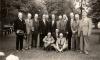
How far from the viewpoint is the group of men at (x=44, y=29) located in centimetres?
1178

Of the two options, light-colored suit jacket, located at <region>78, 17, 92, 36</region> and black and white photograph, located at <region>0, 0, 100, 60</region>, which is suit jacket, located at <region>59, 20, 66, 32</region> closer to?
black and white photograph, located at <region>0, 0, 100, 60</region>

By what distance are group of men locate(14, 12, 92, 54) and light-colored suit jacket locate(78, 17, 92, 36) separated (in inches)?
4.0

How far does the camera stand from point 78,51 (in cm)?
1174

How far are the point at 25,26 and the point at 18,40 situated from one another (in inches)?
14.9

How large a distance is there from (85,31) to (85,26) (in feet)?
0.41

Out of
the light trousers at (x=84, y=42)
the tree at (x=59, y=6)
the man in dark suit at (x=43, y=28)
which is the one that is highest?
the tree at (x=59, y=6)

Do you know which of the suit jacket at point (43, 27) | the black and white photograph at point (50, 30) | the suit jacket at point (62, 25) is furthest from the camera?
the suit jacket at point (43, 27)

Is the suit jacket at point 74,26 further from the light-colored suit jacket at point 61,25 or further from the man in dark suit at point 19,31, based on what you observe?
the man in dark suit at point 19,31

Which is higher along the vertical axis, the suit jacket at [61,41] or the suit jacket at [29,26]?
the suit jacket at [29,26]

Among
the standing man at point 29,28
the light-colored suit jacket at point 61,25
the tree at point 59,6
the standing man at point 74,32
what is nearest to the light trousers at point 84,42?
the standing man at point 74,32

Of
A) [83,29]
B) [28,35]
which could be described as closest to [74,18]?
[83,29]

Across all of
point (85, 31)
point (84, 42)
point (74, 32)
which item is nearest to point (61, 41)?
point (74, 32)

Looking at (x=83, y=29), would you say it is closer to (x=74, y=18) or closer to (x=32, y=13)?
(x=74, y=18)

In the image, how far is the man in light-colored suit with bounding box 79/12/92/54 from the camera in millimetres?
11648
